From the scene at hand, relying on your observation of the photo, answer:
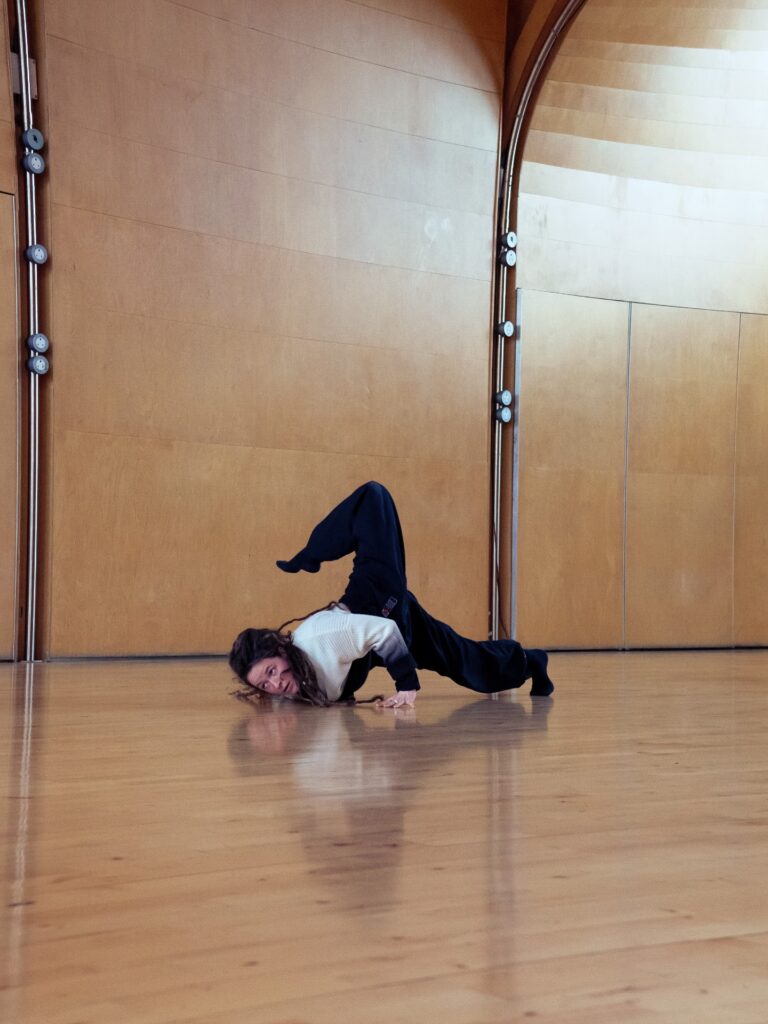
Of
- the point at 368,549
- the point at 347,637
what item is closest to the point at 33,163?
the point at 368,549

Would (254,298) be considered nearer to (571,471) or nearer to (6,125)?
(6,125)

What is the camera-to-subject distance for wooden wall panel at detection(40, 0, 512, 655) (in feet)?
19.7

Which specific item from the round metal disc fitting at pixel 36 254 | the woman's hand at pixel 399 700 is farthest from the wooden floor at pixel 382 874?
the round metal disc fitting at pixel 36 254

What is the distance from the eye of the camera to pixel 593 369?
758cm

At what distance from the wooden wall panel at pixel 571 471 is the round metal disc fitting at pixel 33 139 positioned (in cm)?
306

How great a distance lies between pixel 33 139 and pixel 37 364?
1102 millimetres

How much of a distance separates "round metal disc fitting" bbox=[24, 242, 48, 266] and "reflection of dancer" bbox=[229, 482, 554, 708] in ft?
8.47

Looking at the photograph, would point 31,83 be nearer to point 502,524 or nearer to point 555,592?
point 502,524

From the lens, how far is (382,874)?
1.60m

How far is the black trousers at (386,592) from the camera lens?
397 centimetres

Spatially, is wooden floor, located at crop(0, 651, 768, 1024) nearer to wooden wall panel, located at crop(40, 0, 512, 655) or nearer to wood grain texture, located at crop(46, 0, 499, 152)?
wooden wall panel, located at crop(40, 0, 512, 655)

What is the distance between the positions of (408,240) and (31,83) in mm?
2284

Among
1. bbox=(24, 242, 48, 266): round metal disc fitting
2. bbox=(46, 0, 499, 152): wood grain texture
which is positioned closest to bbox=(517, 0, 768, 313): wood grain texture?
bbox=(46, 0, 499, 152): wood grain texture

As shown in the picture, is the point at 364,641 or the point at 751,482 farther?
the point at 751,482
